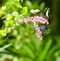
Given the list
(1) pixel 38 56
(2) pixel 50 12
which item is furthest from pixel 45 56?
(2) pixel 50 12

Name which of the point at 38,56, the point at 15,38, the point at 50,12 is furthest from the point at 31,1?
the point at 50,12

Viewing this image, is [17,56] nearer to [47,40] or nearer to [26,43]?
[26,43]

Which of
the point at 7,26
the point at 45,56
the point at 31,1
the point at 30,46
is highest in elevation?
the point at 31,1

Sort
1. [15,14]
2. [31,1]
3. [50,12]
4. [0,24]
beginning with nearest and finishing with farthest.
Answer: [15,14], [50,12], [0,24], [31,1]

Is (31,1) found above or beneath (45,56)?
above

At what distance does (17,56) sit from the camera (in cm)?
210

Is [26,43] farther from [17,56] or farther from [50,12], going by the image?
[50,12]

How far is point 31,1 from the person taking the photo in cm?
234

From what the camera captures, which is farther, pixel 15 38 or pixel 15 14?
pixel 15 38

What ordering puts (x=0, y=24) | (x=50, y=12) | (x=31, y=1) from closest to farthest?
(x=50, y=12)
(x=0, y=24)
(x=31, y=1)

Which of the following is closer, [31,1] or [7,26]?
[7,26]

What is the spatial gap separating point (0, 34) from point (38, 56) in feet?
3.37

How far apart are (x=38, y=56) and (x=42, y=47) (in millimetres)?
98

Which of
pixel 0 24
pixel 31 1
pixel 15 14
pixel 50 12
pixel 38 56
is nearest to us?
pixel 15 14
